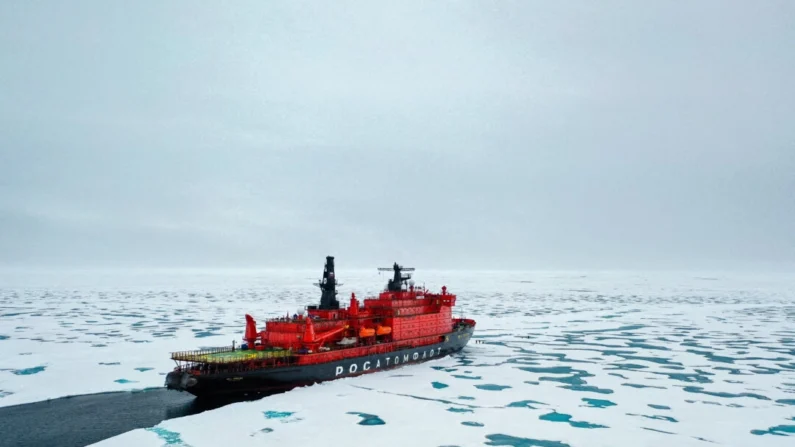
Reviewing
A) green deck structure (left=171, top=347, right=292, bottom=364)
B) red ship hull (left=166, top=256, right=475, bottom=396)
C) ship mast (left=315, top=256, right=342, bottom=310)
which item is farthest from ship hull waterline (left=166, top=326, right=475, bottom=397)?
ship mast (left=315, top=256, right=342, bottom=310)

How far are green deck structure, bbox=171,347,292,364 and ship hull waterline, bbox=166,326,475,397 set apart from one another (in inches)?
40.9

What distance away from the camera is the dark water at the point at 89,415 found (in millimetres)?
19562

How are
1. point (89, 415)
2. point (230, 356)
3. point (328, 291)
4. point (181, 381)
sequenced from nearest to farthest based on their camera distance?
point (89, 415) < point (181, 381) < point (230, 356) < point (328, 291)

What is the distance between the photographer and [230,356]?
28219 mm

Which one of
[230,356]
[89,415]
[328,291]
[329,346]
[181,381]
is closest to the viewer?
[89,415]

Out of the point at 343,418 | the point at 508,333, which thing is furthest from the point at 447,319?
the point at 343,418

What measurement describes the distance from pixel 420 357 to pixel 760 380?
1860 cm

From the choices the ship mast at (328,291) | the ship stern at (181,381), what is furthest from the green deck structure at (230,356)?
the ship mast at (328,291)

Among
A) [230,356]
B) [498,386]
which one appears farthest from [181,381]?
[498,386]

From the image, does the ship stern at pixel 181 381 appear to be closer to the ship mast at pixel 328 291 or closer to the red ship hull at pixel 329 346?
the red ship hull at pixel 329 346

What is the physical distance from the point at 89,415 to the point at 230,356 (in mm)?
7079

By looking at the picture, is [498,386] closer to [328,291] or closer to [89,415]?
[328,291]

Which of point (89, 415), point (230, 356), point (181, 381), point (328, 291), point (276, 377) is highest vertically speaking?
point (328, 291)

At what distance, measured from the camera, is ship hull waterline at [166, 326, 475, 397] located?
83.1 feet
